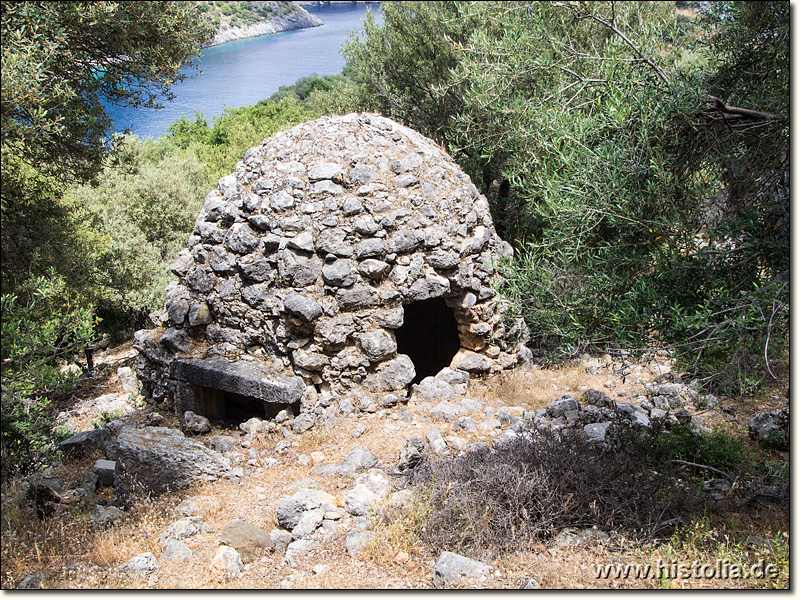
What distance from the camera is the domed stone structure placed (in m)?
7.84

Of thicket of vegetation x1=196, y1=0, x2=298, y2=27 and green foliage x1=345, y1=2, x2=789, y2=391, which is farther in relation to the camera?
thicket of vegetation x1=196, y1=0, x2=298, y2=27

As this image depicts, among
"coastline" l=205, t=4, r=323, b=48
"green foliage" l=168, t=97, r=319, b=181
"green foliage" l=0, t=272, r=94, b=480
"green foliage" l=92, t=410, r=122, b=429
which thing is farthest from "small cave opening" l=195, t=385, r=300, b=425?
"green foliage" l=168, t=97, r=319, b=181

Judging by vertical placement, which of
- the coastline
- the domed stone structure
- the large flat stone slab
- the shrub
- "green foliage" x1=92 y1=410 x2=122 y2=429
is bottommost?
"green foliage" x1=92 y1=410 x2=122 y2=429

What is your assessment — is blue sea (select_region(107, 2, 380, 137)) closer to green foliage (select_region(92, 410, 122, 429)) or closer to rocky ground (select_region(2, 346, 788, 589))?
green foliage (select_region(92, 410, 122, 429))

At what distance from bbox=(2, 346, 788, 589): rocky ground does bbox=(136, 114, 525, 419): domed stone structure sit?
1.83ft

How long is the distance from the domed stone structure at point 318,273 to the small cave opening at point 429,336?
133 inches

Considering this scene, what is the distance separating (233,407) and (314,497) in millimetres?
3923

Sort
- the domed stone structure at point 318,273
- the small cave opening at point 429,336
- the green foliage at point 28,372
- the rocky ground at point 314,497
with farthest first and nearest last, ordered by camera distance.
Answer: the small cave opening at point 429,336 → the domed stone structure at point 318,273 → the green foliage at point 28,372 → the rocky ground at point 314,497

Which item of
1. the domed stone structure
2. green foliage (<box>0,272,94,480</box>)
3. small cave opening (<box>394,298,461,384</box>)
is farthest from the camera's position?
small cave opening (<box>394,298,461,384</box>)

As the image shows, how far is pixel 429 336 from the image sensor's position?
41.5 ft

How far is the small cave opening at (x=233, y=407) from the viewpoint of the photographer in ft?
Result: 26.2

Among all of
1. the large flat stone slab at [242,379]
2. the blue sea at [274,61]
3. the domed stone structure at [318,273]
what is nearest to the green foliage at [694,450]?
the domed stone structure at [318,273]

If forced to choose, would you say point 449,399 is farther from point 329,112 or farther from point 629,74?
point 329,112

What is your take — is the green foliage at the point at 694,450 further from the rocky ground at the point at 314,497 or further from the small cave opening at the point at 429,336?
the small cave opening at the point at 429,336
